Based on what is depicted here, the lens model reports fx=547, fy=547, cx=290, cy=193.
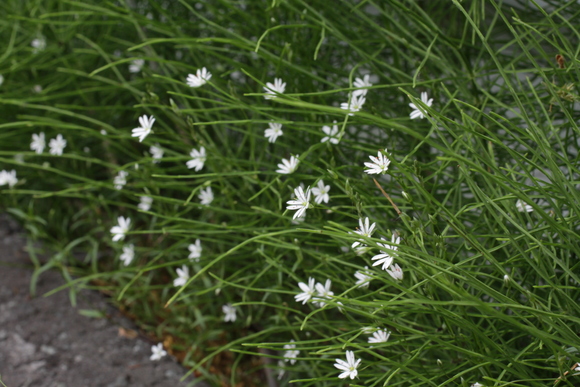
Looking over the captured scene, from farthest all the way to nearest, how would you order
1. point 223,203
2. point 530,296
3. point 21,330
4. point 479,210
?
point 21,330 < point 223,203 < point 479,210 < point 530,296

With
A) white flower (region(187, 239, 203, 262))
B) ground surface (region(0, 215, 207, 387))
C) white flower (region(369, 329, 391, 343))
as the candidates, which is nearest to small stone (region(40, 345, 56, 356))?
ground surface (region(0, 215, 207, 387))

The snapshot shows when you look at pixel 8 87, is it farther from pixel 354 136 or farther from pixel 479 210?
pixel 479 210

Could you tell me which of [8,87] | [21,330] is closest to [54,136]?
[8,87]

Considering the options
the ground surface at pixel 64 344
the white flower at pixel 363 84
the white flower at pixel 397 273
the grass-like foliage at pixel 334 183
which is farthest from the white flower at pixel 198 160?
the ground surface at pixel 64 344

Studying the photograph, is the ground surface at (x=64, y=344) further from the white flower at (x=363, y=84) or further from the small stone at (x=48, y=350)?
the white flower at (x=363, y=84)

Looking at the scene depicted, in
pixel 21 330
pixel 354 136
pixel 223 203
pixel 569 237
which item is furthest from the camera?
pixel 21 330

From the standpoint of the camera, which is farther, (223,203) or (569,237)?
→ (223,203)

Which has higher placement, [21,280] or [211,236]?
[211,236]
